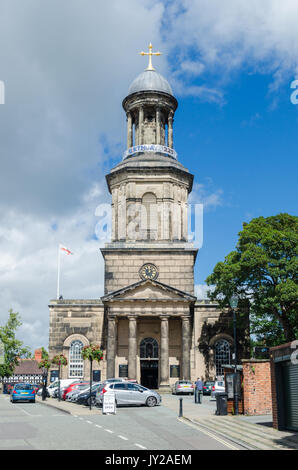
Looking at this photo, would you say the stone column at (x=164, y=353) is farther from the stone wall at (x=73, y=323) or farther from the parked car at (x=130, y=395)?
the parked car at (x=130, y=395)

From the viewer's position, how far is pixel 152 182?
51.9 m

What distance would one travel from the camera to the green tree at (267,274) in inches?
1587

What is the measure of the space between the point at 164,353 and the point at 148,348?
3.43 metres

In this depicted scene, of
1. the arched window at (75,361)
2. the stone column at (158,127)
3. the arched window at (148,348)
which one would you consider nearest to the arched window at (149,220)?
the stone column at (158,127)

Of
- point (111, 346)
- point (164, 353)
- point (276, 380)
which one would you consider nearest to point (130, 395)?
point (276, 380)

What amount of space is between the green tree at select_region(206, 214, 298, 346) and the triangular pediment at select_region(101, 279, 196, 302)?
3.26 meters

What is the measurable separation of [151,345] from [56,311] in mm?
9499

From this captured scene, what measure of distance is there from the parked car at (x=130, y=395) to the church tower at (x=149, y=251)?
15.3m

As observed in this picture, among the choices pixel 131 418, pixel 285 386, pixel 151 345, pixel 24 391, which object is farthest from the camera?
pixel 151 345

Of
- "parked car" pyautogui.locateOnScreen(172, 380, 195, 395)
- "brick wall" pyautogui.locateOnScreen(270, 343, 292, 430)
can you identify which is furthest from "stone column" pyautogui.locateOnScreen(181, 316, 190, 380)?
"brick wall" pyautogui.locateOnScreen(270, 343, 292, 430)

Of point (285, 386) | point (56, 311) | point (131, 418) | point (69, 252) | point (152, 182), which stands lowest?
point (131, 418)
